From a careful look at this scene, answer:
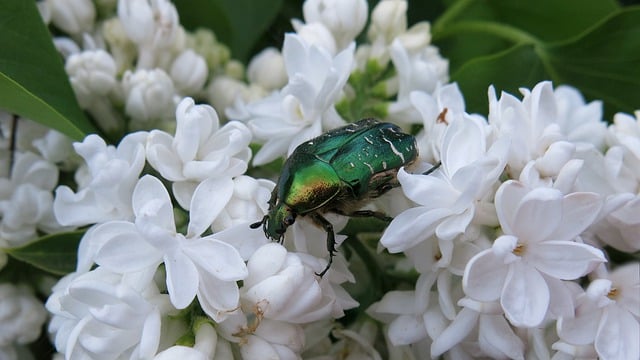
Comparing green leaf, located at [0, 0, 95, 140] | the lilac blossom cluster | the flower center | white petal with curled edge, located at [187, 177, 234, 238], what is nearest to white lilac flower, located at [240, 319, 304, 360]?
the lilac blossom cluster

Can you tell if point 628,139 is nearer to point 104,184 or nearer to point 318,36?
point 318,36

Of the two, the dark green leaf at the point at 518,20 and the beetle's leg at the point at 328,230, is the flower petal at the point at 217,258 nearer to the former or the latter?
the beetle's leg at the point at 328,230

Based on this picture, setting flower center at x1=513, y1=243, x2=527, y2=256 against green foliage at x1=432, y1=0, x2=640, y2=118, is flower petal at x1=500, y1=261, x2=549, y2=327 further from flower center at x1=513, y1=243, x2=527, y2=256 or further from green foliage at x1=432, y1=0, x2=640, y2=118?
green foliage at x1=432, y1=0, x2=640, y2=118

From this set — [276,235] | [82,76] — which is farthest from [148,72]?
[276,235]

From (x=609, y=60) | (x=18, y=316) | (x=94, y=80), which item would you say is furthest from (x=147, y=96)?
(x=609, y=60)

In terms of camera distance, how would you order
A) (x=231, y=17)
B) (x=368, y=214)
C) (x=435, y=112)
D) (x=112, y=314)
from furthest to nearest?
1. (x=231, y=17)
2. (x=435, y=112)
3. (x=368, y=214)
4. (x=112, y=314)
